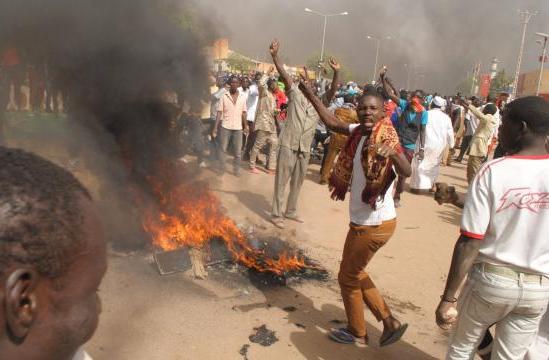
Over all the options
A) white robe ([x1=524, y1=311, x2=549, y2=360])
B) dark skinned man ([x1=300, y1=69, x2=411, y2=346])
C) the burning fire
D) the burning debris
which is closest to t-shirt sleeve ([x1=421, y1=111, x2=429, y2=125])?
the burning debris

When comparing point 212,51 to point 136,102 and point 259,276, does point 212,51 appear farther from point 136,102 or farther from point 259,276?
point 259,276

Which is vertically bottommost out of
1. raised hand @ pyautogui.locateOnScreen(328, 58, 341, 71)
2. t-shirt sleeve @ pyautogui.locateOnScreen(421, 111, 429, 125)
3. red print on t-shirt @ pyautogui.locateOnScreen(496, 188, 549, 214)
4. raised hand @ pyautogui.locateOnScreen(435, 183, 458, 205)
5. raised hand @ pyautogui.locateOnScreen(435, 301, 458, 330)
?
raised hand @ pyautogui.locateOnScreen(435, 301, 458, 330)

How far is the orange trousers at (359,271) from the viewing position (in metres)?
3.22

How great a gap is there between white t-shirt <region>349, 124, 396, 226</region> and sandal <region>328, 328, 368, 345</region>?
1.00 m

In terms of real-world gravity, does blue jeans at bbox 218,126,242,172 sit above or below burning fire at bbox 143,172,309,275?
above

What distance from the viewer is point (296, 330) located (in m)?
3.80

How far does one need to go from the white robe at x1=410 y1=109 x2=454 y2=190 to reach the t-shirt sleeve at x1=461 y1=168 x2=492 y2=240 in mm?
6717

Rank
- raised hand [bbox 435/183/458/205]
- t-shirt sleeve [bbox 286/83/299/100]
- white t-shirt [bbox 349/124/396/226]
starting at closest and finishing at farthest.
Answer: raised hand [bbox 435/183/458/205] → white t-shirt [bbox 349/124/396/226] → t-shirt sleeve [bbox 286/83/299/100]

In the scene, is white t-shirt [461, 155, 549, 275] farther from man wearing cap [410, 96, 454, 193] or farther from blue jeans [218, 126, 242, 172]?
blue jeans [218, 126, 242, 172]

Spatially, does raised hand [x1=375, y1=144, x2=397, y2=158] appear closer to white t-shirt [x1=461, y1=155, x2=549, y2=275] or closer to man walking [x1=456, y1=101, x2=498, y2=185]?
white t-shirt [x1=461, y1=155, x2=549, y2=275]

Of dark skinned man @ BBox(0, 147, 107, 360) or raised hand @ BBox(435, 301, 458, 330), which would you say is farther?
raised hand @ BBox(435, 301, 458, 330)

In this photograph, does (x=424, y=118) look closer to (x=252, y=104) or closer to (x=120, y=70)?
(x=252, y=104)

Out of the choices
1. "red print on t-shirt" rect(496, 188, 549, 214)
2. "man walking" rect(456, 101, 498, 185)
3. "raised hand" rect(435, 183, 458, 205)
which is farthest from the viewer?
"man walking" rect(456, 101, 498, 185)

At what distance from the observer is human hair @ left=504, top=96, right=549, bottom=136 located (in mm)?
2256
